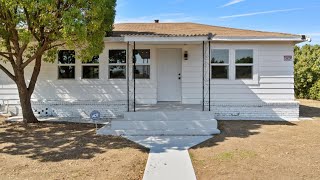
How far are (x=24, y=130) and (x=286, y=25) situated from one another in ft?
75.8

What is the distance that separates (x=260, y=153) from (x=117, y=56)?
24.3 ft

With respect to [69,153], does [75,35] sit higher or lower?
higher

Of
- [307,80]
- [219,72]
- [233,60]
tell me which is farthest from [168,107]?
[307,80]

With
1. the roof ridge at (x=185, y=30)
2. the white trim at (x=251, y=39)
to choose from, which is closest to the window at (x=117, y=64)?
the roof ridge at (x=185, y=30)

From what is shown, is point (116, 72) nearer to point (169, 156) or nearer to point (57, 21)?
point (57, 21)

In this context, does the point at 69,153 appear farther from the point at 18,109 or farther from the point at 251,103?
the point at 251,103

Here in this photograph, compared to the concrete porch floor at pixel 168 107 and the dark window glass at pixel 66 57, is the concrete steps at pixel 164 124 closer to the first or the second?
the concrete porch floor at pixel 168 107

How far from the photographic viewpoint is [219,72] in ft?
41.2

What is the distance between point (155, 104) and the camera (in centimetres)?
1219

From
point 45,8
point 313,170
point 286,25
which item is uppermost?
point 286,25

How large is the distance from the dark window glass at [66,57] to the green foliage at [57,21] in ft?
8.48

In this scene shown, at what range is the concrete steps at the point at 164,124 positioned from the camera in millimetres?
9422

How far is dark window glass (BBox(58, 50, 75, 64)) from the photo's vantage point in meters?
12.8

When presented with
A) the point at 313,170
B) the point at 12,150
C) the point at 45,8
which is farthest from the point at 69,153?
the point at 313,170
